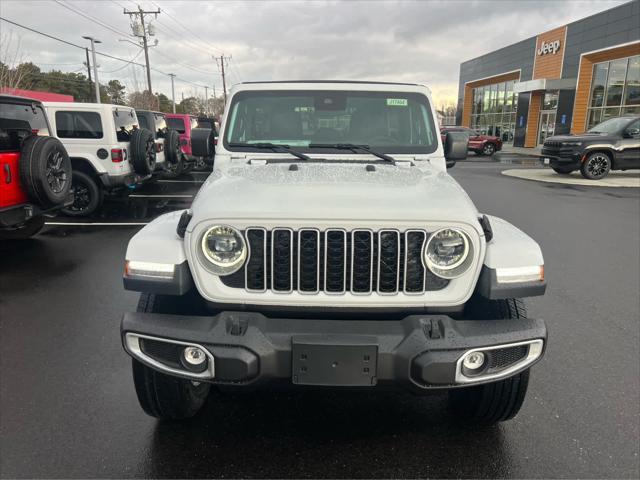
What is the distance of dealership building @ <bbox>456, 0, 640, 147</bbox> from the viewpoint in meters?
23.3

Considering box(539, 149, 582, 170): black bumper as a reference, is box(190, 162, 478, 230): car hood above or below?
above

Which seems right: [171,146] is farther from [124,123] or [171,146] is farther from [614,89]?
[614,89]

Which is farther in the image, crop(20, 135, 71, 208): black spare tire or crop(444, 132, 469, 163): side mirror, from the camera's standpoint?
crop(20, 135, 71, 208): black spare tire

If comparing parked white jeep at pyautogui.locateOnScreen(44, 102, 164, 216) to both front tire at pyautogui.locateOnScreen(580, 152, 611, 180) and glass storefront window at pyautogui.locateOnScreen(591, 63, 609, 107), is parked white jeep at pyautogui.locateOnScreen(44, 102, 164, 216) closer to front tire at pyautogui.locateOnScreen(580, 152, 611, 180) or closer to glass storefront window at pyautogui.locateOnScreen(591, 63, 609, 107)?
front tire at pyautogui.locateOnScreen(580, 152, 611, 180)

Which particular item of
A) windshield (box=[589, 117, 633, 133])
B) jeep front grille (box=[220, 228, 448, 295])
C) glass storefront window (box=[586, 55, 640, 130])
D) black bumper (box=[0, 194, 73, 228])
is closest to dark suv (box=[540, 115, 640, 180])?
windshield (box=[589, 117, 633, 133])

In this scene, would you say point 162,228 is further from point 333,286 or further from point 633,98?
point 633,98

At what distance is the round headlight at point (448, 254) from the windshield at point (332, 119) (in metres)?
1.39

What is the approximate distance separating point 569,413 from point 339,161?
2.11m

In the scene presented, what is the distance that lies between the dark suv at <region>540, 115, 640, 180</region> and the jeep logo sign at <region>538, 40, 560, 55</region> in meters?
16.0

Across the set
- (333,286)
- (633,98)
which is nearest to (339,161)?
(333,286)

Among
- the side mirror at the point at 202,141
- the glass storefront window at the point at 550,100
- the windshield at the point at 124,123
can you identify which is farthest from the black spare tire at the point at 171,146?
the glass storefront window at the point at 550,100

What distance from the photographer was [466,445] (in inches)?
102

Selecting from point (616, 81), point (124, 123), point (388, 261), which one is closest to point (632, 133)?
point (616, 81)

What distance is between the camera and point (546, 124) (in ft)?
100.0
